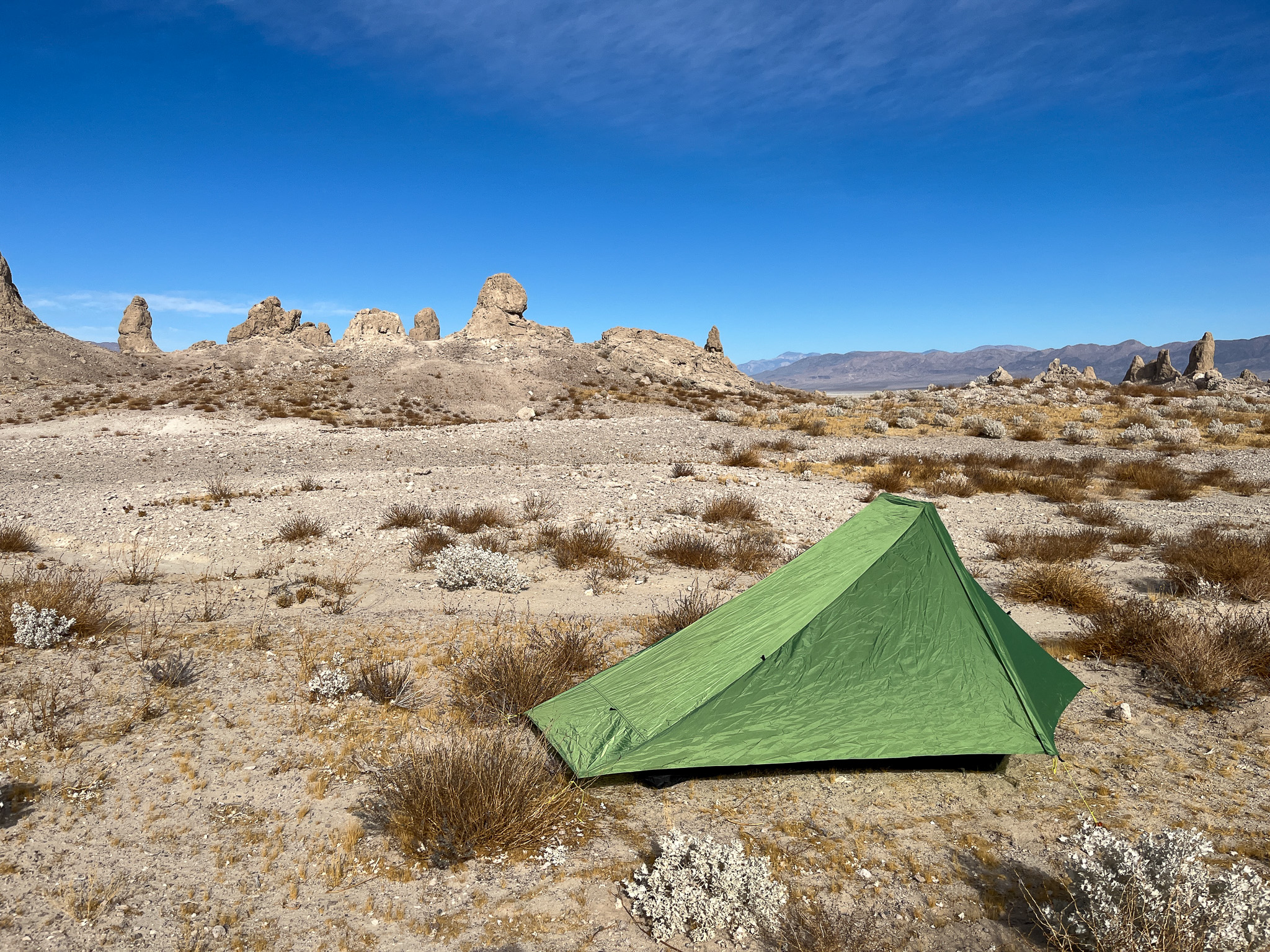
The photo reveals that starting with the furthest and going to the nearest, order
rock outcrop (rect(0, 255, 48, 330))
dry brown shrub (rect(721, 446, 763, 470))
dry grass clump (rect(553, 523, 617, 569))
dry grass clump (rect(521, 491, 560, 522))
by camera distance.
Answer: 1. rock outcrop (rect(0, 255, 48, 330))
2. dry brown shrub (rect(721, 446, 763, 470))
3. dry grass clump (rect(521, 491, 560, 522))
4. dry grass clump (rect(553, 523, 617, 569))

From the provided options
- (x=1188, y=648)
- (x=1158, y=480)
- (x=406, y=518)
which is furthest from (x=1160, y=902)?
(x=1158, y=480)

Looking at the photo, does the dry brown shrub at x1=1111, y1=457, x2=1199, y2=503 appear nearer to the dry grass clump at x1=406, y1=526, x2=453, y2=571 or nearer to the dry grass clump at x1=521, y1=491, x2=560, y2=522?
the dry grass clump at x1=521, y1=491, x2=560, y2=522

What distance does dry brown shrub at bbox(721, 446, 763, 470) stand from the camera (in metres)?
17.7

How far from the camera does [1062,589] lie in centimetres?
748

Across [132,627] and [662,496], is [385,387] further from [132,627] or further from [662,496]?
[132,627]

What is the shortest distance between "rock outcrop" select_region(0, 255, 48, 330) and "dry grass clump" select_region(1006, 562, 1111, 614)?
69.5 meters

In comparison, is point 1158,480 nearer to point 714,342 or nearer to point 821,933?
point 821,933

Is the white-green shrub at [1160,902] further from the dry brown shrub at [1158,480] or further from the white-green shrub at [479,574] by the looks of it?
the dry brown shrub at [1158,480]

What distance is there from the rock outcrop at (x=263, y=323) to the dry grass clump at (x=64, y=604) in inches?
2731

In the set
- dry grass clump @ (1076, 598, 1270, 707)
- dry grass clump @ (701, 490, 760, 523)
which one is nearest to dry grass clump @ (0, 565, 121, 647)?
dry grass clump @ (701, 490, 760, 523)

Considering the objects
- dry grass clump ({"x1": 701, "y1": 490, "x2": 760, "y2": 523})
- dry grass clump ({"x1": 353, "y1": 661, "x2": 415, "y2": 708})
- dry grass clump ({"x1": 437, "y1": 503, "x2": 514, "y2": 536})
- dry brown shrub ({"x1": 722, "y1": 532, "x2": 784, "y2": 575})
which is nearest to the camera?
dry grass clump ({"x1": 353, "y1": 661, "x2": 415, "y2": 708})

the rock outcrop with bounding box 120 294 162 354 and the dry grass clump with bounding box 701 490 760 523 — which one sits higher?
the rock outcrop with bounding box 120 294 162 354

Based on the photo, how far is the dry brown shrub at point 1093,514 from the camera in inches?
442

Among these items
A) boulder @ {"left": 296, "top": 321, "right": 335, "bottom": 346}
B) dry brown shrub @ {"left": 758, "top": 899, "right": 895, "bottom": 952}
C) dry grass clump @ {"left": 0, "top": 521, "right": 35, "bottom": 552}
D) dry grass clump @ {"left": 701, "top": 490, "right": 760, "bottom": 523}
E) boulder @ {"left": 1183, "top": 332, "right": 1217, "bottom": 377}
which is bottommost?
dry brown shrub @ {"left": 758, "top": 899, "right": 895, "bottom": 952}
